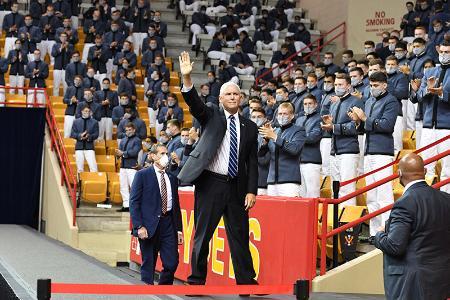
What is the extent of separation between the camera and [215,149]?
8.80 metres

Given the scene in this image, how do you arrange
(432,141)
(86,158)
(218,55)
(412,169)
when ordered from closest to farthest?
(412,169) < (432,141) < (86,158) < (218,55)

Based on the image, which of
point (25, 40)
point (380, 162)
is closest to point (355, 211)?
point (380, 162)

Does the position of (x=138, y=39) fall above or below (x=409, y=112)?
above

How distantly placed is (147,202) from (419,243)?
4.54 metres

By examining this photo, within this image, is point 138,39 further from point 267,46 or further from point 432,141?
point 432,141

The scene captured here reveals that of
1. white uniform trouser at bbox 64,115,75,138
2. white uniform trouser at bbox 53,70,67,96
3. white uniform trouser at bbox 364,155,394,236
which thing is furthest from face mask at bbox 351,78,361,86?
white uniform trouser at bbox 53,70,67,96

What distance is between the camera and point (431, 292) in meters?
6.95

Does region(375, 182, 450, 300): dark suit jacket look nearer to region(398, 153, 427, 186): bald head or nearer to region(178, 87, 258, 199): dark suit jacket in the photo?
region(398, 153, 427, 186): bald head

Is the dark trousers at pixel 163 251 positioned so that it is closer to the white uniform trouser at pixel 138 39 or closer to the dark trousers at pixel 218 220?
the dark trousers at pixel 218 220

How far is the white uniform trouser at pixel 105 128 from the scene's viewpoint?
76.5 ft

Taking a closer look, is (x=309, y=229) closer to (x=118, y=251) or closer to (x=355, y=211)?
(x=355, y=211)

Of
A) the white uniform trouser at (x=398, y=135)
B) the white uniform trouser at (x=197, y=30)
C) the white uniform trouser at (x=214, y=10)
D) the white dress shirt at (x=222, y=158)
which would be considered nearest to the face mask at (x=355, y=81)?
the white uniform trouser at (x=398, y=135)

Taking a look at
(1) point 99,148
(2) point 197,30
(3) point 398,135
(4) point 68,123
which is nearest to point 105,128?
(1) point 99,148

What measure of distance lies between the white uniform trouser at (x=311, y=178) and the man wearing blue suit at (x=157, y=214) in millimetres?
3111
